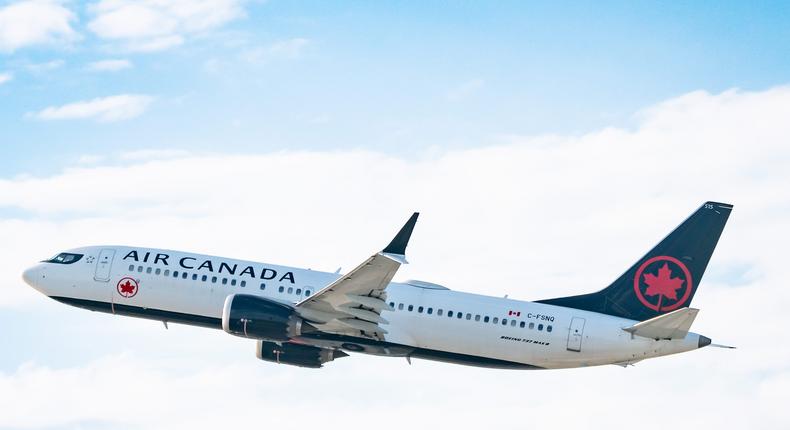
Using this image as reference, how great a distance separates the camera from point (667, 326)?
49281 millimetres

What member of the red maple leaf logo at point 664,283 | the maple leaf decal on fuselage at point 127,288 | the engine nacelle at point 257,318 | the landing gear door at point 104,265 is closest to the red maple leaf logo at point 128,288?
the maple leaf decal on fuselage at point 127,288

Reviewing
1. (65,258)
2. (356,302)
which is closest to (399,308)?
(356,302)

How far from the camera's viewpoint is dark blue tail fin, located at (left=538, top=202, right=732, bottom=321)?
52.8 meters

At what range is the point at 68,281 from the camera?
180 ft

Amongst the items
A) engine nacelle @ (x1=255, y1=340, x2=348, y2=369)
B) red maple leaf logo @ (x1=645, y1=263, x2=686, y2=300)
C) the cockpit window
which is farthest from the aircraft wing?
red maple leaf logo @ (x1=645, y1=263, x2=686, y2=300)

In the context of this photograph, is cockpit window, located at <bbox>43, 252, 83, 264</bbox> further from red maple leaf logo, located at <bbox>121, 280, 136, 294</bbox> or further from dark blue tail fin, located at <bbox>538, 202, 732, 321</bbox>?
dark blue tail fin, located at <bbox>538, 202, 732, 321</bbox>

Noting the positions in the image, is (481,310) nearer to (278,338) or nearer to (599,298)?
(599,298)

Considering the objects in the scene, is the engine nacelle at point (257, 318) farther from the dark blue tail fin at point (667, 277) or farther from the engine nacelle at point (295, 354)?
the dark blue tail fin at point (667, 277)

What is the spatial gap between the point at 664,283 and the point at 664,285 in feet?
0.33

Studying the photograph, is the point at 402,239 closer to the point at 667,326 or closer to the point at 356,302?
the point at 356,302

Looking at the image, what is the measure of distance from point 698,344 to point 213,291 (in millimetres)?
23039

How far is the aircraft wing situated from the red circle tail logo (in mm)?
12774

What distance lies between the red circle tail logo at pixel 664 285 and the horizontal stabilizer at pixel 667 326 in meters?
2.72

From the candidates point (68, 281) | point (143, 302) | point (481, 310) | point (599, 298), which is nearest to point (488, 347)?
point (481, 310)
